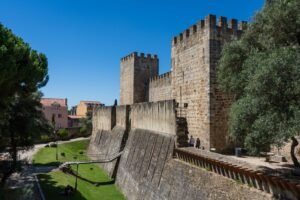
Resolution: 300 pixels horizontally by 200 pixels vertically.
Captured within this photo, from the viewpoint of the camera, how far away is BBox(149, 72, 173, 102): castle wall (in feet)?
102

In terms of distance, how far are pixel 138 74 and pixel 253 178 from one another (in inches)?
1104

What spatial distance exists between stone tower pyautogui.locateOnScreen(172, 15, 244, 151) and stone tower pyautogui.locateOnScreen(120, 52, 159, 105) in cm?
1801

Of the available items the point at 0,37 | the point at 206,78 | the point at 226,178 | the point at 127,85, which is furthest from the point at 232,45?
the point at 127,85

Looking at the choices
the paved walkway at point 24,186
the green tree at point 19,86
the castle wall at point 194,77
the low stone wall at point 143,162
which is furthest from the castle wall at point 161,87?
the paved walkway at point 24,186

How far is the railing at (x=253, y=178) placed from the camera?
25.3ft

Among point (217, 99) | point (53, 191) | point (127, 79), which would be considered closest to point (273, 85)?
point (217, 99)

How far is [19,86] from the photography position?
1491 cm

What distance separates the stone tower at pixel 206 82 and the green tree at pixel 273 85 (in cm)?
370

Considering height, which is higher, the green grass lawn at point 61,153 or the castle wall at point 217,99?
the castle wall at point 217,99

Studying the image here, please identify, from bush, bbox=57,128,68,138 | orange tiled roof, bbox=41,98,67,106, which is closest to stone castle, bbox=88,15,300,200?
bush, bbox=57,128,68,138

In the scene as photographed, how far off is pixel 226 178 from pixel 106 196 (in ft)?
35.7

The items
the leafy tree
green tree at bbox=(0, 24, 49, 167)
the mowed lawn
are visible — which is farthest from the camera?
the leafy tree

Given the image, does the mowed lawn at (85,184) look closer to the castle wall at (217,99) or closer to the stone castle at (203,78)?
the stone castle at (203,78)

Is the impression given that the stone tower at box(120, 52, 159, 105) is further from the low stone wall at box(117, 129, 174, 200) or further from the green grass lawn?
the low stone wall at box(117, 129, 174, 200)
